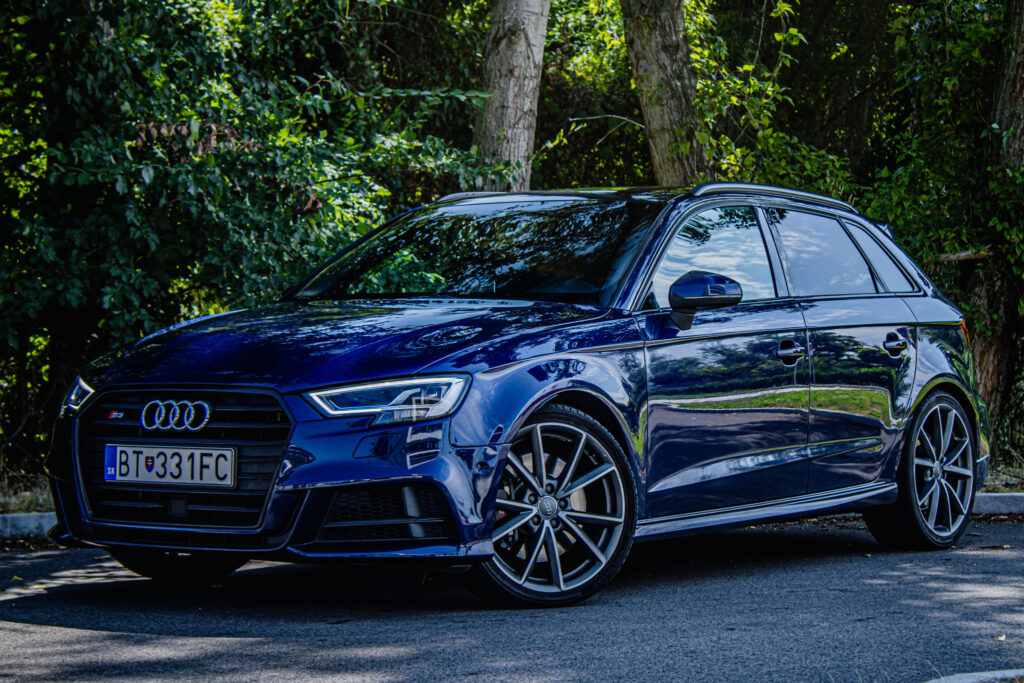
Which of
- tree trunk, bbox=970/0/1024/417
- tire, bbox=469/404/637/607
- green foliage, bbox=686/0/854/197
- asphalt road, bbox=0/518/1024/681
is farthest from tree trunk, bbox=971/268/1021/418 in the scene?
tire, bbox=469/404/637/607

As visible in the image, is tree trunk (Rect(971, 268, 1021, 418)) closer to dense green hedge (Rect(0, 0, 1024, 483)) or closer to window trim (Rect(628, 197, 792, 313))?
dense green hedge (Rect(0, 0, 1024, 483))

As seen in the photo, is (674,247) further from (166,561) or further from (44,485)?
(44,485)

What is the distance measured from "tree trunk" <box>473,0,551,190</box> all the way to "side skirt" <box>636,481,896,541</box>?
597 centimetres

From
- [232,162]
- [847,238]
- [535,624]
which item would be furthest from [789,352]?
[232,162]

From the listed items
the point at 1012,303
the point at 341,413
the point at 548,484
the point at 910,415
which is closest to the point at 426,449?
the point at 341,413

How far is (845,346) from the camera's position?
21.9 feet

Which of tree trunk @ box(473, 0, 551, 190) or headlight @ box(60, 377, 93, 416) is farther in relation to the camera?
tree trunk @ box(473, 0, 551, 190)

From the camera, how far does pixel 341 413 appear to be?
4.73 meters

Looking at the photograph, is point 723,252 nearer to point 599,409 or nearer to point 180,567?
point 599,409

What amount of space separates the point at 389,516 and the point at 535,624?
2.18 feet

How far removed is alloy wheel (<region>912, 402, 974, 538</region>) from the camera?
7.25 m

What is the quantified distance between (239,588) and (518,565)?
1.43m

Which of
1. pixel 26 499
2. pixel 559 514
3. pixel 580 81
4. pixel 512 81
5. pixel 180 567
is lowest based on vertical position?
pixel 26 499

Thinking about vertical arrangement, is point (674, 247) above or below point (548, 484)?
above
